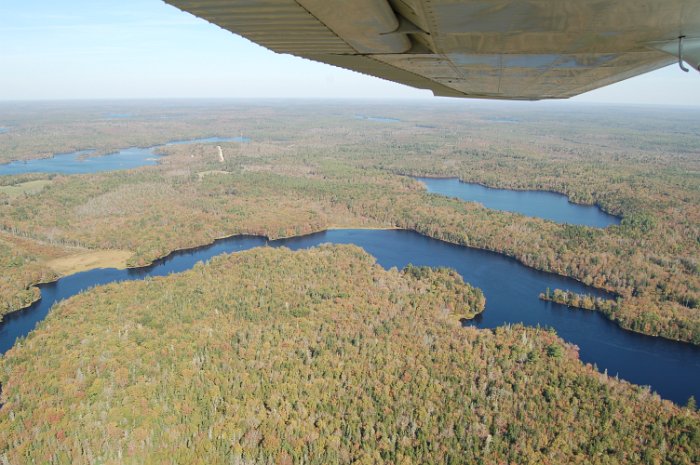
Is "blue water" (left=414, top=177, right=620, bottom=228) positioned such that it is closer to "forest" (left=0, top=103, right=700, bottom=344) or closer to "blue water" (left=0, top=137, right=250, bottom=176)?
"forest" (left=0, top=103, right=700, bottom=344)

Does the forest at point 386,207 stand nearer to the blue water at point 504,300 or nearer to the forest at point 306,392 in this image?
the blue water at point 504,300

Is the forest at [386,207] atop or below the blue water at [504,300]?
atop

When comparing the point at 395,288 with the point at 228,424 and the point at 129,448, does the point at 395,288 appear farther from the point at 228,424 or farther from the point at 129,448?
the point at 129,448

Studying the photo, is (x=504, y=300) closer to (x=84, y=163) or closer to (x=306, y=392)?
(x=306, y=392)

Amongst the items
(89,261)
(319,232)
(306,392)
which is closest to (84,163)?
(89,261)

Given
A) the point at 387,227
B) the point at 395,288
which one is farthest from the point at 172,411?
the point at 387,227

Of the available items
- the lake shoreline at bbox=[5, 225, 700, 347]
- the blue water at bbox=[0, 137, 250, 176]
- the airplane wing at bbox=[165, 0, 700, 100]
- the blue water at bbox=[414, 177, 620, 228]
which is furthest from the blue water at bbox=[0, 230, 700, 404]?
the blue water at bbox=[0, 137, 250, 176]

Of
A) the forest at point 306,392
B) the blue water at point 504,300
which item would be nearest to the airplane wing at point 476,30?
the forest at point 306,392
